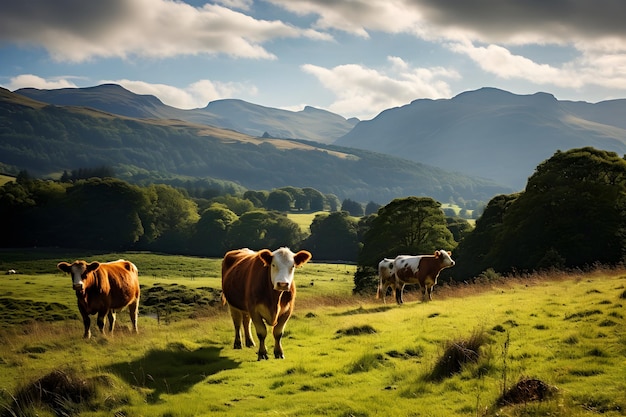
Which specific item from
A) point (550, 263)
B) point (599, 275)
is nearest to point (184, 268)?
point (550, 263)

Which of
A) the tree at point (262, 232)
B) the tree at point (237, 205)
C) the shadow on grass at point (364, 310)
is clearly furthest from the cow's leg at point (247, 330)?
the tree at point (237, 205)

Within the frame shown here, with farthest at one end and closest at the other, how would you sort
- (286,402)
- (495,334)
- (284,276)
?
1. (495,334)
2. (284,276)
3. (286,402)

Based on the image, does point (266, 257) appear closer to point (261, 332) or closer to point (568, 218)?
point (261, 332)

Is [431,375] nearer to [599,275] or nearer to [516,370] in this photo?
[516,370]

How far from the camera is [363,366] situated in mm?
11852

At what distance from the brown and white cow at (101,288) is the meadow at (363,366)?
88 cm

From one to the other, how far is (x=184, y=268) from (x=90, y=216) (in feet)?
126

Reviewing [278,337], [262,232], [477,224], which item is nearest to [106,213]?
[262,232]

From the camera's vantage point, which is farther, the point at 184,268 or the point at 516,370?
the point at 184,268

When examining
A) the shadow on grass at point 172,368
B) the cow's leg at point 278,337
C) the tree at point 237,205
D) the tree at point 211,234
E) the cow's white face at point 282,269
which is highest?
the cow's white face at point 282,269

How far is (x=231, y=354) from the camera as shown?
14102 mm

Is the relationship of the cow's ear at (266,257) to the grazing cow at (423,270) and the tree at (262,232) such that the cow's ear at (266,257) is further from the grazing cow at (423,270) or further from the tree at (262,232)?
the tree at (262,232)

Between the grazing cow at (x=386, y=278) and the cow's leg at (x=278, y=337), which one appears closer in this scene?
the cow's leg at (x=278, y=337)

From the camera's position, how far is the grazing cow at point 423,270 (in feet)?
87.3
